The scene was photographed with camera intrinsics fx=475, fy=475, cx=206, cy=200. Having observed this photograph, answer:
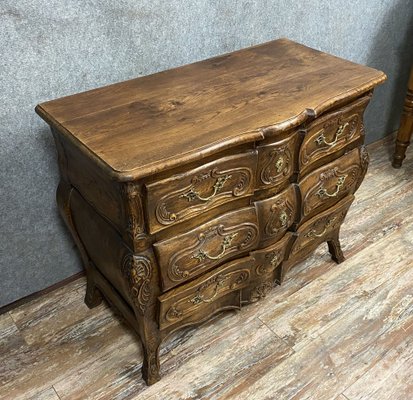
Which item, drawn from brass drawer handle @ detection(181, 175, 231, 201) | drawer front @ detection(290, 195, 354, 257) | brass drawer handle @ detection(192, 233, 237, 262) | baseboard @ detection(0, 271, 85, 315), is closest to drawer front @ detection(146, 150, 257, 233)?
brass drawer handle @ detection(181, 175, 231, 201)

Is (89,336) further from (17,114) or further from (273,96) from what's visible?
(273,96)

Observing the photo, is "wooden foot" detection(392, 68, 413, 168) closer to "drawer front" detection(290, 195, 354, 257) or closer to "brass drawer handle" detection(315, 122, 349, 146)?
"drawer front" detection(290, 195, 354, 257)

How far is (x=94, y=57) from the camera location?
1281 millimetres

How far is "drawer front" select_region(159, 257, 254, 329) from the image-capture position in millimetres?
1163

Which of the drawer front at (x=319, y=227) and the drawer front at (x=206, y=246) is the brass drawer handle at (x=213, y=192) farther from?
the drawer front at (x=319, y=227)

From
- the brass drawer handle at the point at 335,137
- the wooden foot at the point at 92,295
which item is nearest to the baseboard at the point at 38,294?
the wooden foot at the point at 92,295

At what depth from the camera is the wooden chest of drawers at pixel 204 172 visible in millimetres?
994

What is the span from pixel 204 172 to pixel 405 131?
1.51 metres

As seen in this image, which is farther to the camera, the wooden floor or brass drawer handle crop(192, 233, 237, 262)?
the wooden floor

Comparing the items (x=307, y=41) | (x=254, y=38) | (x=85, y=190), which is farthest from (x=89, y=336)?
(x=307, y=41)

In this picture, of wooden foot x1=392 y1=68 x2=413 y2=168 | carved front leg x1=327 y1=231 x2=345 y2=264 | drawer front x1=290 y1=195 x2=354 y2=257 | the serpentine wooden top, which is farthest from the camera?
wooden foot x1=392 y1=68 x2=413 y2=168

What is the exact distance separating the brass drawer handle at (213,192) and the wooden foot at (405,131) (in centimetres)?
141

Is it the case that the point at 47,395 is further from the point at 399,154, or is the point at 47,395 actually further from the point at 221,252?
the point at 399,154

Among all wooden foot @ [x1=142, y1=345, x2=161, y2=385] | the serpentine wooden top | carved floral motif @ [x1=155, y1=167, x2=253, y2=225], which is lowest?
wooden foot @ [x1=142, y1=345, x2=161, y2=385]
